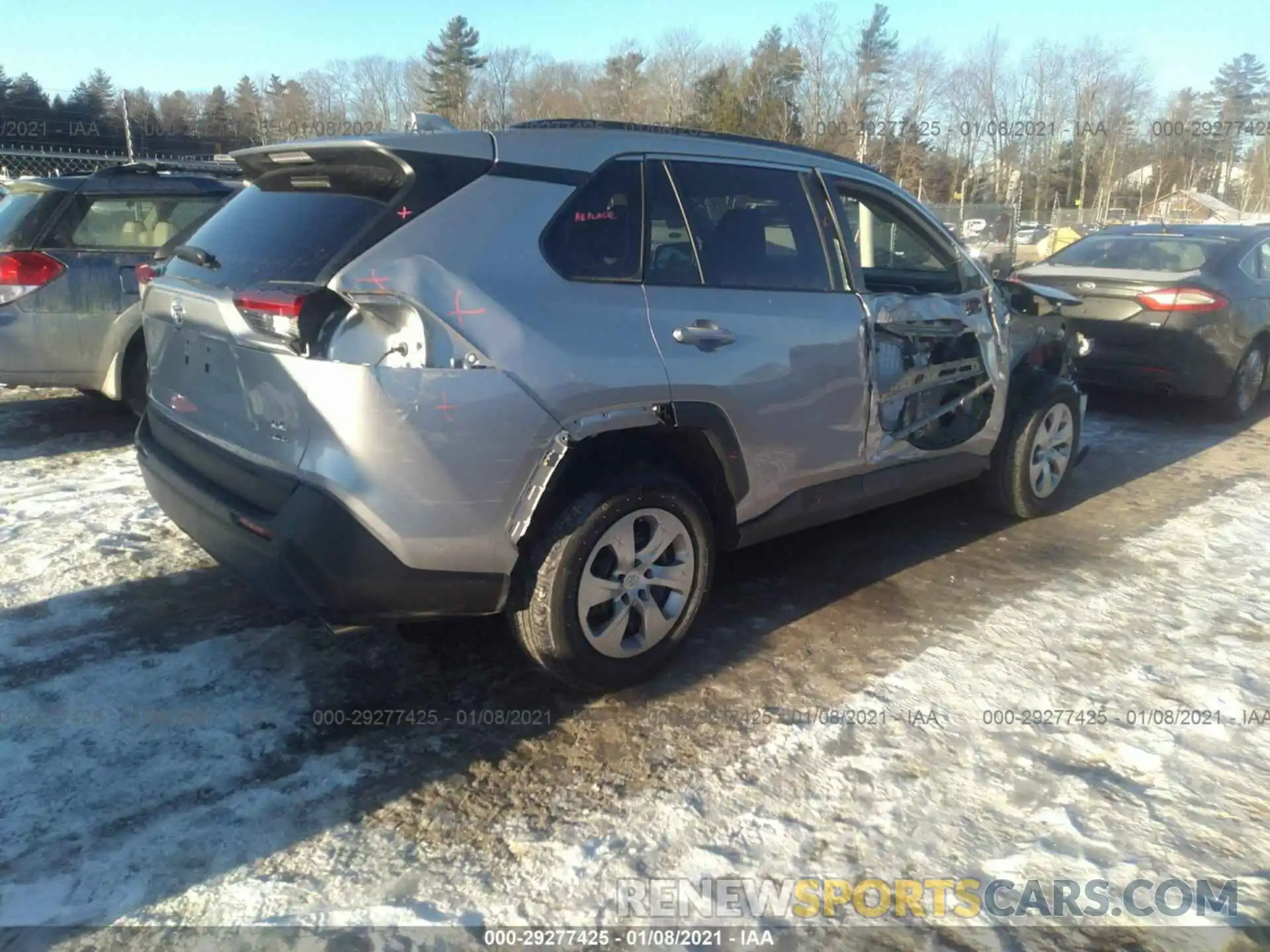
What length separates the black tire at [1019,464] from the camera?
17.3 ft

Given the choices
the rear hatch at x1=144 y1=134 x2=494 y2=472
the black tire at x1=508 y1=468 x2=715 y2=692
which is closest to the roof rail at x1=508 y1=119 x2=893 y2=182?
the rear hatch at x1=144 y1=134 x2=494 y2=472

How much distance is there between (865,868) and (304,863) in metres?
1.51

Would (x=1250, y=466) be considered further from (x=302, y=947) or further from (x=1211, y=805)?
(x=302, y=947)

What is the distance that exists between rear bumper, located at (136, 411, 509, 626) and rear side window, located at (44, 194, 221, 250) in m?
3.83

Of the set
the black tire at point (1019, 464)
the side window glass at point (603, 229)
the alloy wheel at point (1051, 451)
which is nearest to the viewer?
the side window glass at point (603, 229)

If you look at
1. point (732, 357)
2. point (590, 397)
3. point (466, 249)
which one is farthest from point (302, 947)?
point (732, 357)

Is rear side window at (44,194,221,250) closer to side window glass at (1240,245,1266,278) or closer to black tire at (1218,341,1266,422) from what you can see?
black tire at (1218,341,1266,422)

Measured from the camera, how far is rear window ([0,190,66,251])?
6.12 meters

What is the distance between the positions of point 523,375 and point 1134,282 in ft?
21.4

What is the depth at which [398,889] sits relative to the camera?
2.50 metres

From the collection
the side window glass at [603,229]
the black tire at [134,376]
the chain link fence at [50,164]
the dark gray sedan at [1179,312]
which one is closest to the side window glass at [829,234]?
the side window glass at [603,229]

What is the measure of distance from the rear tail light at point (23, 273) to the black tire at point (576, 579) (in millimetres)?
4697

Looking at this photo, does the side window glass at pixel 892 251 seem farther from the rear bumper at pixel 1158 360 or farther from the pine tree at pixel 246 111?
the pine tree at pixel 246 111

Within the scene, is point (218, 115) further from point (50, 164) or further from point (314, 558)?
point (314, 558)
